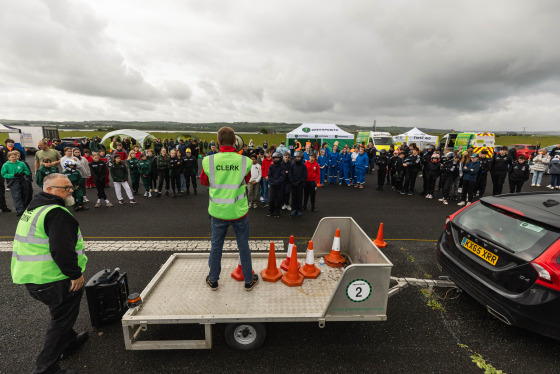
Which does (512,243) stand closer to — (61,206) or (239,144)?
(61,206)

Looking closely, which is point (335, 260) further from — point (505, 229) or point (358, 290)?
point (505, 229)

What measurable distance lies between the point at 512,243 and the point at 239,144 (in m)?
16.8

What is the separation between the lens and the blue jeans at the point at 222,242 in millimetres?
3254

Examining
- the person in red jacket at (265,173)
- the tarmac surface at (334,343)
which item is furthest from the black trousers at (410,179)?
the tarmac surface at (334,343)

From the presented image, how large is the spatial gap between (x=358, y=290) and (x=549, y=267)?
193 centimetres

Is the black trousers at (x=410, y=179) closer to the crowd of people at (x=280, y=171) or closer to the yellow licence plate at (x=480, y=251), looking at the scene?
the crowd of people at (x=280, y=171)

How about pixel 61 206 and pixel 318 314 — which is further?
pixel 318 314

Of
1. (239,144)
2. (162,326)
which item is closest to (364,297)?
(162,326)

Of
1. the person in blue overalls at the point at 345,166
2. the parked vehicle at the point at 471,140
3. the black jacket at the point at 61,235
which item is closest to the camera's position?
the black jacket at the point at 61,235

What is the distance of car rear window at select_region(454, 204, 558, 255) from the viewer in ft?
9.46

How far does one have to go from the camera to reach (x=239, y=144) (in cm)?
1844

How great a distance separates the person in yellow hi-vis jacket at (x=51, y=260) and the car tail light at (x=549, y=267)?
4664 mm

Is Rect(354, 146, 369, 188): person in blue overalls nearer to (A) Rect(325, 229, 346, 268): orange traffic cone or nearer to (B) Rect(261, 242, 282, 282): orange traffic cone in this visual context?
(A) Rect(325, 229, 346, 268): orange traffic cone

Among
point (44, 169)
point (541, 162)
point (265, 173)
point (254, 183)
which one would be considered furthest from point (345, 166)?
point (44, 169)
